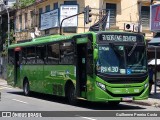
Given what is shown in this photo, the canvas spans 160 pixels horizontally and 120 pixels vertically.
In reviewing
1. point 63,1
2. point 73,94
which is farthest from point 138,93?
point 63,1

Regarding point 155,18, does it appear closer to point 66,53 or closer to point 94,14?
point 66,53

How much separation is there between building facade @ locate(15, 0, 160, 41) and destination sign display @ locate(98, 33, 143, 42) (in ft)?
64.0

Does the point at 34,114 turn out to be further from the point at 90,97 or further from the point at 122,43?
the point at 122,43

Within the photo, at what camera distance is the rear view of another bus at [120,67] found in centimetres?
1728

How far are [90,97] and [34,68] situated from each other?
7.21m

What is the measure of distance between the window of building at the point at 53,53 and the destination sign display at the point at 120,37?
377 centimetres

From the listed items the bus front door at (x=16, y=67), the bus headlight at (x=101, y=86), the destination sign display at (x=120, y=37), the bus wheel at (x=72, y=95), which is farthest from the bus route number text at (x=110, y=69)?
the bus front door at (x=16, y=67)

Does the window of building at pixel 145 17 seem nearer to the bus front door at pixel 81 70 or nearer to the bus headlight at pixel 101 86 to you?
the bus front door at pixel 81 70

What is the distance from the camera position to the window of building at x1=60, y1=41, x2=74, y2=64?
63.6ft

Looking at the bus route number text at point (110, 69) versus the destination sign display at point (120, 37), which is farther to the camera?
the destination sign display at point (120, 37)

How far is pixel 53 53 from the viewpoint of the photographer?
21422 mm

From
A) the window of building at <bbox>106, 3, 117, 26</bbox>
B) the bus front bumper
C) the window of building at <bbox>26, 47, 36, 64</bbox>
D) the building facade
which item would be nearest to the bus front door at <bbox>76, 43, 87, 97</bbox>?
the bus front bumper

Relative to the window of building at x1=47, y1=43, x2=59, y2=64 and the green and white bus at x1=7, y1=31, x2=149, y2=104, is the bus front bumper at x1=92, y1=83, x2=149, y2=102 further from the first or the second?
the window of building at x1=47, y1=43, x2=59, y2=64

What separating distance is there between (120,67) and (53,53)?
4.90 m
